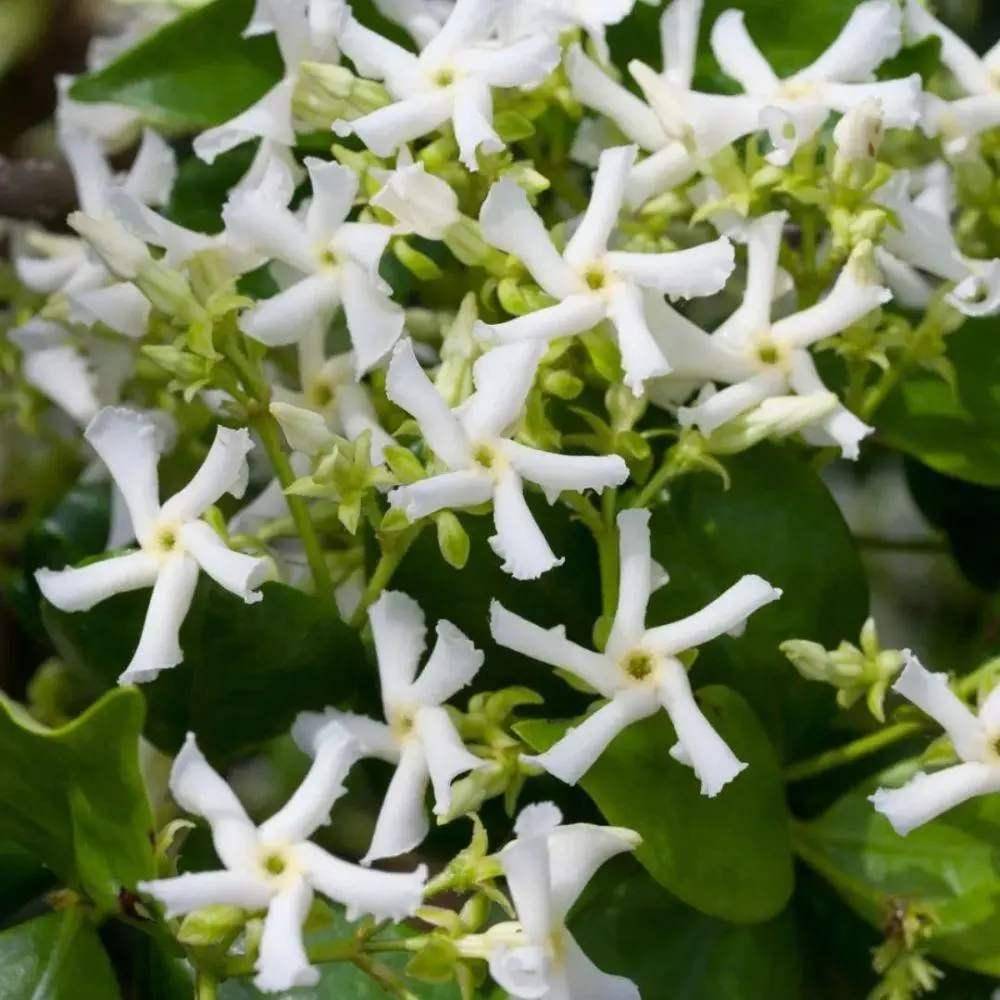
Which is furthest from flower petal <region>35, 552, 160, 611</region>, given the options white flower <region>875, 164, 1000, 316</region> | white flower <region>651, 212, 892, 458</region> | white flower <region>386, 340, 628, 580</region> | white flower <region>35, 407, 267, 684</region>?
white flower <region>875, 164, 1000, 316</region>

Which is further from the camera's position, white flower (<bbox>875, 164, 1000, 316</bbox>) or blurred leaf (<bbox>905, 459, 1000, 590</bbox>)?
blurred leaf (<bbox>905, 459, 1000, 590</bbox>)

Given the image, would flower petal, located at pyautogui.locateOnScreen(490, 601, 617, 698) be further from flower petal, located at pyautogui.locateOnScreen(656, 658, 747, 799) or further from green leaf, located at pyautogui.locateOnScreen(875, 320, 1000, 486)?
green leaf, located at pyautogui.locateOnScreen(875, 320, 1000, 486)

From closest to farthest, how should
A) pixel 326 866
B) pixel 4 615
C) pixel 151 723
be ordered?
pixel 326 866, pixel 151 723, pixel 4 615

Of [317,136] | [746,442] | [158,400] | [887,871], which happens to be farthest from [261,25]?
[887,871]

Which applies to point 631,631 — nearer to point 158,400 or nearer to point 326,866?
point 326,866

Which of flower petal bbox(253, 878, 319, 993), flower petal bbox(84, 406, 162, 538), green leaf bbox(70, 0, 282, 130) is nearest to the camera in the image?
flower petal bbox(253, 878, 319, 993)

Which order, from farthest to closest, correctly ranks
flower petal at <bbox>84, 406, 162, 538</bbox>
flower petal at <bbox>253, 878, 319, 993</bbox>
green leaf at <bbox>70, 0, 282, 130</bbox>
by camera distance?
green leaf at <bbox>70, 0, 282, 130</bbox> < flower petal at <bbox>84, 406, 162, 538</bbox> < flower petal at <bbox>253, 878, 319, 993</bbox>

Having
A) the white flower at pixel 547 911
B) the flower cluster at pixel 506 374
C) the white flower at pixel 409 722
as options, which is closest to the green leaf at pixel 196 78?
the flower cluster at pixel 506 374
